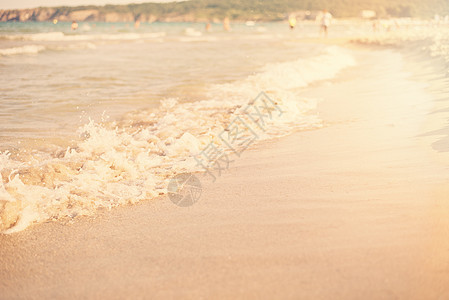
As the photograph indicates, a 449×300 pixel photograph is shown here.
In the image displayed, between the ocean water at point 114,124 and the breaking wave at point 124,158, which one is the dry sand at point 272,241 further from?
the ocean water at point 114,124

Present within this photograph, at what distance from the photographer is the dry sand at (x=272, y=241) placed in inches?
67.8

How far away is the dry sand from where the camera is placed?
172 centimetres

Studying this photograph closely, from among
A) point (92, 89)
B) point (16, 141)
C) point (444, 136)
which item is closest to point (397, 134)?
point (444, 136)

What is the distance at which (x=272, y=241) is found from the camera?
2.09 m

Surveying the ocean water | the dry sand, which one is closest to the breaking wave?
the ocean water

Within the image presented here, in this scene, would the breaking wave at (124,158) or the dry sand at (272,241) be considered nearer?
the dry sand at (272,241)

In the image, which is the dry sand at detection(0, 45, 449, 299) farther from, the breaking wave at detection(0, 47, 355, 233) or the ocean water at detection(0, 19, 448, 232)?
the ocean water at detection(0, 19, 448, 232)

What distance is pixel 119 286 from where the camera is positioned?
1.79 m

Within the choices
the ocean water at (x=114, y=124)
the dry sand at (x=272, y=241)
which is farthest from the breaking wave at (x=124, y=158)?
the dry sand at (x=272, y=241)

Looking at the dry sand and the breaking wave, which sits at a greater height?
the dry sand

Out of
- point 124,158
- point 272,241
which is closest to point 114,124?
point 124,158

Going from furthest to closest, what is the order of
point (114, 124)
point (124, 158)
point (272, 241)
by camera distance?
point (114, 124) < point (124, 158) < point (272, 241)

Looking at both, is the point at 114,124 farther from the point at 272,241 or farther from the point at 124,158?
the point at 272,241

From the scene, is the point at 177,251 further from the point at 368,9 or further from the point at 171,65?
the point at 368,9
